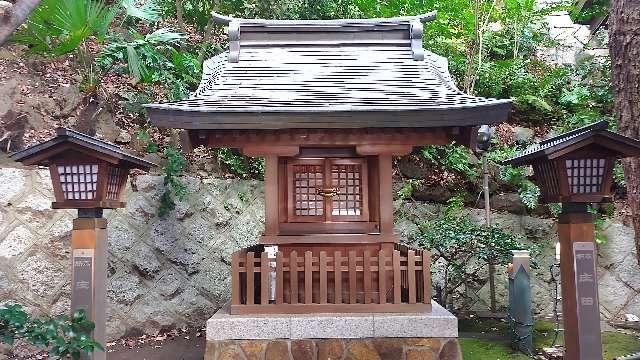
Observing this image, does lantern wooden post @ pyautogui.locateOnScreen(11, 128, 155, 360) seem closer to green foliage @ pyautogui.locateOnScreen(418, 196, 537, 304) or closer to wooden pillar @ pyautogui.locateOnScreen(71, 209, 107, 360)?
wooden pillar @ pyautogui.locateOnScreen(71, 209, 107, 360)

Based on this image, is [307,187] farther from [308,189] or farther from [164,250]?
[164,250]

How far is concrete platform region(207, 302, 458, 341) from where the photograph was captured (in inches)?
231

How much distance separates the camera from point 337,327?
5.94 m

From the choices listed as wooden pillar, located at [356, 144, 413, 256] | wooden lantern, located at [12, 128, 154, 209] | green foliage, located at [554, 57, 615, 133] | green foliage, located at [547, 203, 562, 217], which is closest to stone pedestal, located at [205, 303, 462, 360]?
wooden pillar, located at [356, 144, 413, 256]

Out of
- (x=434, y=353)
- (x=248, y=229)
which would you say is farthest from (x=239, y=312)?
(x=248, y=229)

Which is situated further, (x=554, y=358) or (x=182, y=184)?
(x=182, y=184)

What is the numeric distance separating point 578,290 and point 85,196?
Answer: 539cm

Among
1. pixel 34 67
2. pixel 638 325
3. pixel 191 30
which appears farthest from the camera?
pixel 191 30

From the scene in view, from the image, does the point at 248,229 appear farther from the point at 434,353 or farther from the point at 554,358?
the point at 554,358

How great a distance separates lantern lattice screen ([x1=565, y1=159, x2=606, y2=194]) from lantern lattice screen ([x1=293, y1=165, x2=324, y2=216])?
127 inches

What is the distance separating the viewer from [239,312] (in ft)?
20.1

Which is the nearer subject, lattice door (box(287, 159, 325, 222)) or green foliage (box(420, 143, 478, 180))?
lattice door (box(287, 159, 325, 222))

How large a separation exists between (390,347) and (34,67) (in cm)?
964

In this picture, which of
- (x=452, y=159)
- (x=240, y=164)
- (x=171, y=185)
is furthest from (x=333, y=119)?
(x=452, y=159)
